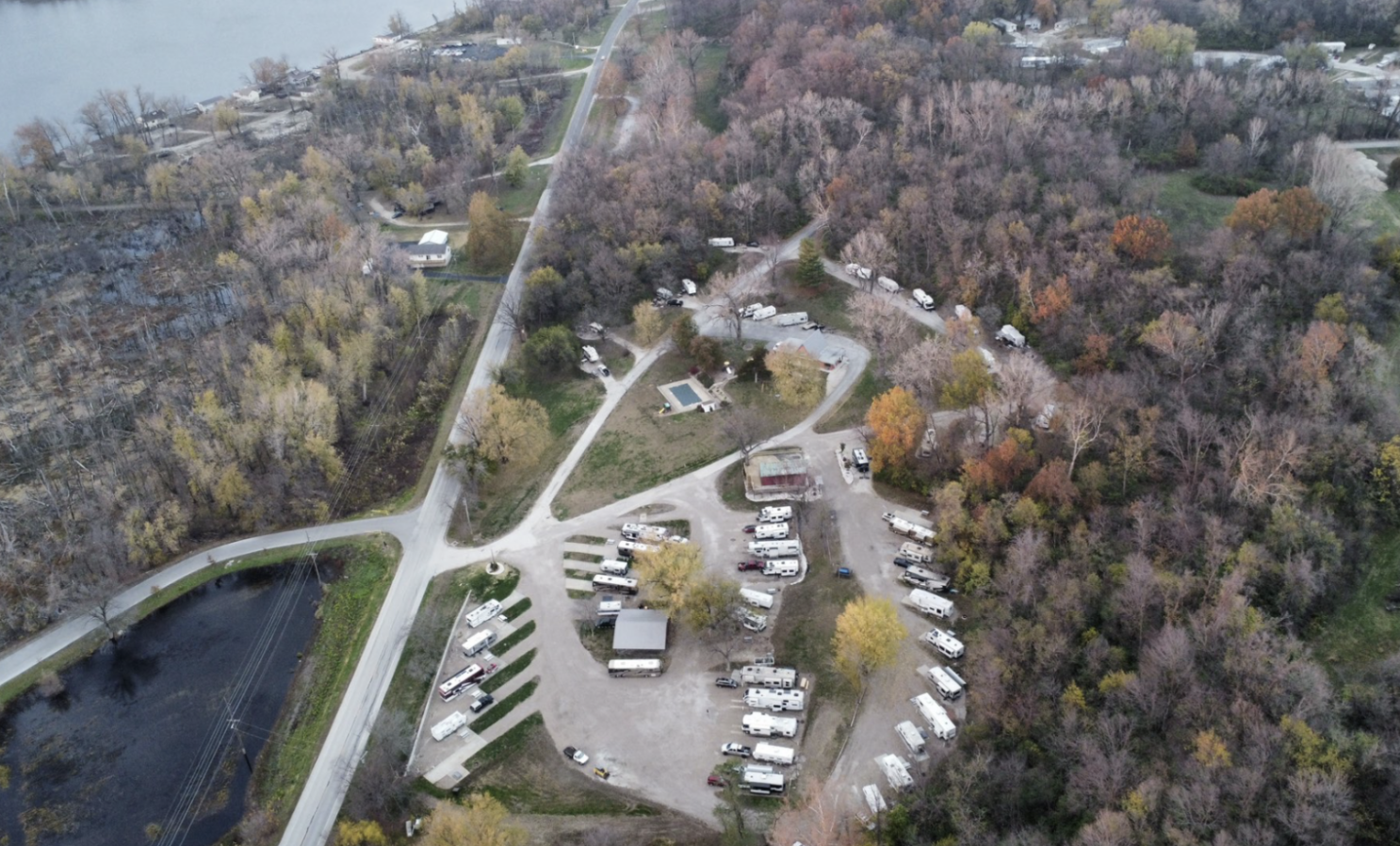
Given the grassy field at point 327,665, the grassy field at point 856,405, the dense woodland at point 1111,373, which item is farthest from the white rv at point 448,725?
the grassy field at point 856,405

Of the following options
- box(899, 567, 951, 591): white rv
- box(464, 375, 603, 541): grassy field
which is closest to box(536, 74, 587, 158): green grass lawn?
box(464, 375, 603, 541): grassy field

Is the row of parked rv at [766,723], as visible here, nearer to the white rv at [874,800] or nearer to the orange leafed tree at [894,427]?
the white rv at [874,800]

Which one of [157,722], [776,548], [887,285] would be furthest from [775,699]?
[887,285]

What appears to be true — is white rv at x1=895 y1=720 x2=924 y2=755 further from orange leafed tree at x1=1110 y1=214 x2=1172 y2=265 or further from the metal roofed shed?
orange leafed tree at x1=1110 y1=214 x2=1172 y2=265

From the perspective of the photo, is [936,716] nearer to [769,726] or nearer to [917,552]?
[769,726]

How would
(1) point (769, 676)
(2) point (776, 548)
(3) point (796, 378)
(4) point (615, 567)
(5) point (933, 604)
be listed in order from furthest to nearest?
(3) point (796, 378), (2) point (776, 548), (4) point (615, 567), (5) point (933, 604), (1) point (769, 676)

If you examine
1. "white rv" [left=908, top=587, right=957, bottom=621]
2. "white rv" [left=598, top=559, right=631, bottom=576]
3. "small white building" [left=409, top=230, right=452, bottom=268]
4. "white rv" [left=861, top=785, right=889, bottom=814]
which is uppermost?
"small white building" [left=409, top=230, right=452, bottom=268]
